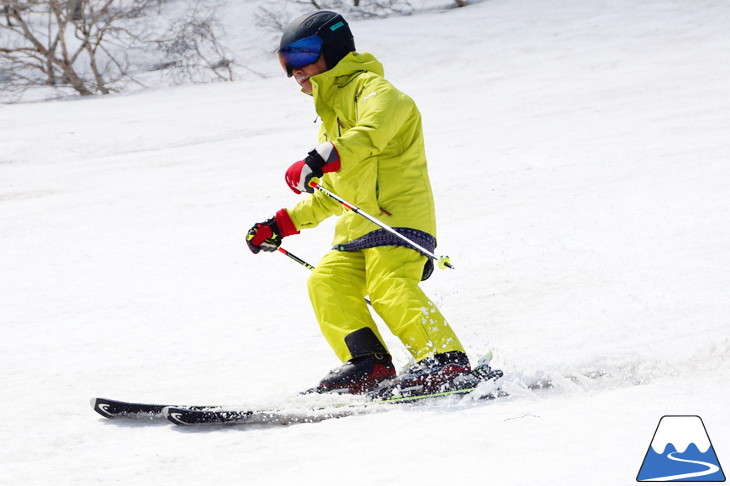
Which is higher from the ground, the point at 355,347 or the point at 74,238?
the point at 355,347

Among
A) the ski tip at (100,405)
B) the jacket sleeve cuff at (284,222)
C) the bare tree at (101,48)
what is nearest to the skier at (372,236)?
the jacket sleeve cuff at (284,222)

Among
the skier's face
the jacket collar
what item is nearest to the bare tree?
the skier's face

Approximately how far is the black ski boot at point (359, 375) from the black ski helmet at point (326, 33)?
4.37 feet

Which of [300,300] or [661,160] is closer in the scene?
[300,300]

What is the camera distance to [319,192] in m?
4.21

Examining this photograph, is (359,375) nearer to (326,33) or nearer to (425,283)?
(326,33)

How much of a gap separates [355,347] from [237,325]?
187cm

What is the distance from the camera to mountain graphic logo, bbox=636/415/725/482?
2.47 m

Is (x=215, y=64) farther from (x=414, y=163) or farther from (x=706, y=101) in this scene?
(x=414, y=163)

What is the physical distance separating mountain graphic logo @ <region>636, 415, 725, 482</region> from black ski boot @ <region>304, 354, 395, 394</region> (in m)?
1.27

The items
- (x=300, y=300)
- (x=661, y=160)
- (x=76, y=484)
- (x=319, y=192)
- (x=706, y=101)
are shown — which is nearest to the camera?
(x=76, y=484)

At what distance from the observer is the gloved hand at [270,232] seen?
4.24 metres

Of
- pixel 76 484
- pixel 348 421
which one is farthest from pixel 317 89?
pixel 76 484

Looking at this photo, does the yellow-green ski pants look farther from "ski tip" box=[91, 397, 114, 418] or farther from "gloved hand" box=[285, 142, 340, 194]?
"ski tip" box=[91, 397, 114, 418]
